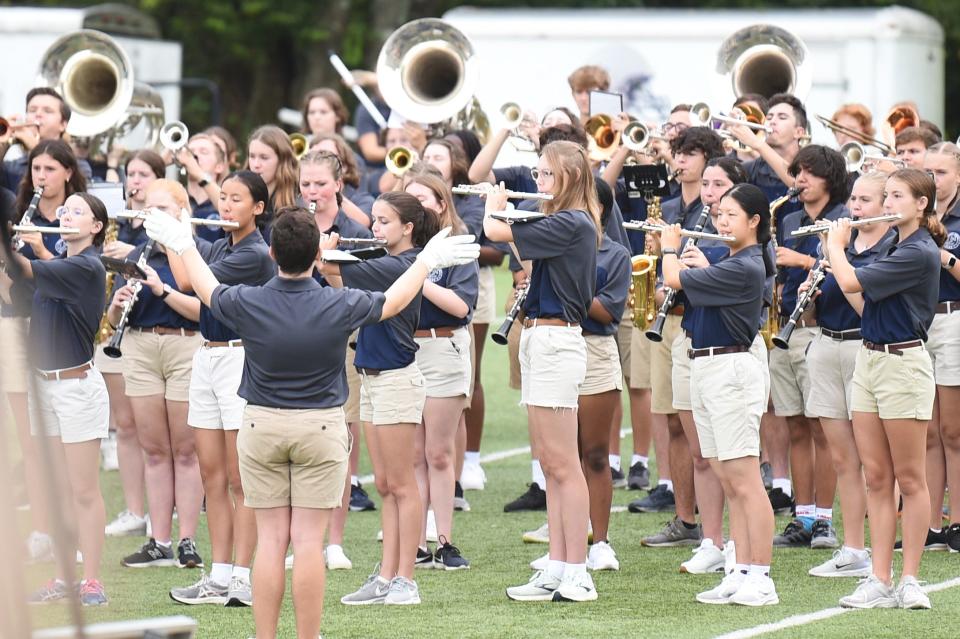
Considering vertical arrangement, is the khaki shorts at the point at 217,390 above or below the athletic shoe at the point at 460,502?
above

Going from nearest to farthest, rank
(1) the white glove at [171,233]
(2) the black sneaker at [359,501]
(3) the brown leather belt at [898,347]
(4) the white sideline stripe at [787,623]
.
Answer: (1) the white glove at [171,233] → (4) the white sideline stripe at [787,623] → (3) the brown leather belt at [898,347] → (2) the black sneaker at [359,501]

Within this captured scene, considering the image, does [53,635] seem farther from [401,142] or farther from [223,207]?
[401,142]

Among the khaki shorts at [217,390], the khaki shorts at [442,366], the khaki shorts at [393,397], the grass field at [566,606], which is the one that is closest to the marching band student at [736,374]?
the grass field at [566,606]

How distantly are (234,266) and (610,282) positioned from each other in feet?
6.13

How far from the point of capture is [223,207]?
646cm

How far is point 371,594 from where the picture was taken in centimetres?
649

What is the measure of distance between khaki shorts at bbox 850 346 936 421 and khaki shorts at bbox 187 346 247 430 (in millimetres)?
2703

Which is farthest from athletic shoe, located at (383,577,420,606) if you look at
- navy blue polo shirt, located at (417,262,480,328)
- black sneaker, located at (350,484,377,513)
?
black sneaker, located at (350,484,377,513)

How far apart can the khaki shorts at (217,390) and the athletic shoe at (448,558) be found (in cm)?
135

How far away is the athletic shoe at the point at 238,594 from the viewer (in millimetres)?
6418

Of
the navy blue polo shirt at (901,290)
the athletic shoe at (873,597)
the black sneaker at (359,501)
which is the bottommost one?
the athletic shoe at (873,597)

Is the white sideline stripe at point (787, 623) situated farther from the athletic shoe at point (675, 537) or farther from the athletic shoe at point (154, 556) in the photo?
the athletic shoe at point (154, 556)

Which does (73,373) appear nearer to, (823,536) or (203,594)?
(203,594)

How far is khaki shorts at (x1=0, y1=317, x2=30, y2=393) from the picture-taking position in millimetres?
1721
